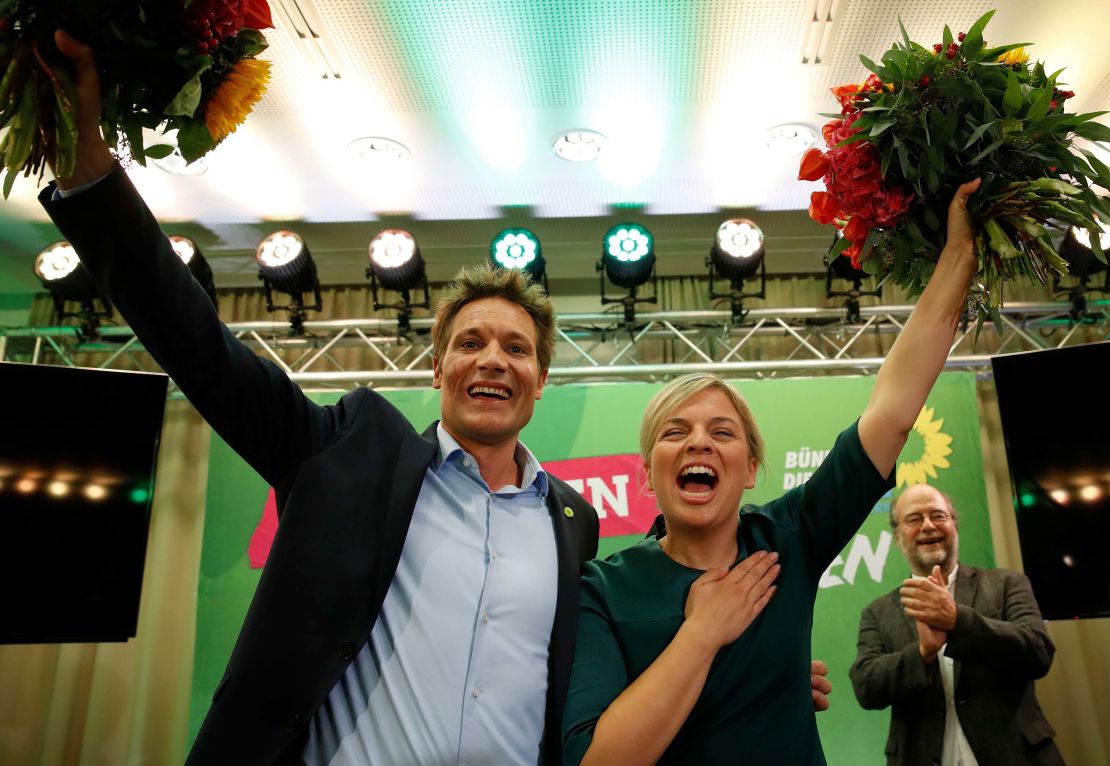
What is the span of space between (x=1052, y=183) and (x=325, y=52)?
11.0 ft

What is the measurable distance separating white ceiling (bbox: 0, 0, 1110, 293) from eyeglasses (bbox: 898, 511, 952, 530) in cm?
221

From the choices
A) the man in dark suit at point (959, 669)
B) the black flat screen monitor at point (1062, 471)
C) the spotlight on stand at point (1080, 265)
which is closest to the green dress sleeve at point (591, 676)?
the man in dark suit at point (959, 669)

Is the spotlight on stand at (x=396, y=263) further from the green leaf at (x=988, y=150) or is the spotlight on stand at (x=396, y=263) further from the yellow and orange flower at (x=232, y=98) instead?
the green leaf at (x=988, y=150)

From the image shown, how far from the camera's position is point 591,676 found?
4.33ft

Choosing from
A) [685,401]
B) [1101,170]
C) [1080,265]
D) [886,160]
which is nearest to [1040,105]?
[1101,170]

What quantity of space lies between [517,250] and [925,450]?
264cm

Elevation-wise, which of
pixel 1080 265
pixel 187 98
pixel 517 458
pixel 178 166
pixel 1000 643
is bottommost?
pixel 1000 643

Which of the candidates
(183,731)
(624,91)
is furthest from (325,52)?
(183,731)

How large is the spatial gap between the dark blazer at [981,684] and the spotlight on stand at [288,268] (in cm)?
375

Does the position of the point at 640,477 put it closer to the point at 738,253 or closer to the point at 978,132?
the point at 738,253

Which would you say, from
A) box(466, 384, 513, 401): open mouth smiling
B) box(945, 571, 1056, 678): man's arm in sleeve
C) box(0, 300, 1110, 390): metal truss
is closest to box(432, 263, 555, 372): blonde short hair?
box(466, 384, 513, 401): open mouth smiling

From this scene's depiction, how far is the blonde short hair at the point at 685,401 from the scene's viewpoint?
156 cm

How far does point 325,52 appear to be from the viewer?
3.76 metres

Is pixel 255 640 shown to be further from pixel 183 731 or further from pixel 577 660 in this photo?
pixel 183 731
